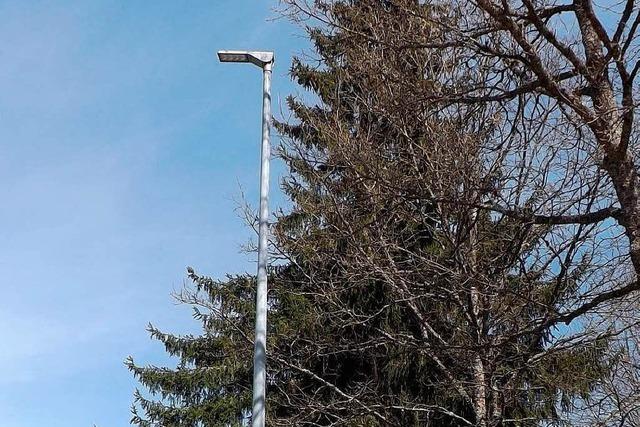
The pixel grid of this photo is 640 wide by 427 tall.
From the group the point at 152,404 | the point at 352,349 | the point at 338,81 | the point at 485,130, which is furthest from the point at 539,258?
the point at 152,404

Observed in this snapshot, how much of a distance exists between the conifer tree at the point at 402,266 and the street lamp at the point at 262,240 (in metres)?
0.88

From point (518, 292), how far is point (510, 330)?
1.64 meters

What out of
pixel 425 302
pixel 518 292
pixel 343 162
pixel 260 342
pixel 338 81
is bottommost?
pixel 260 342

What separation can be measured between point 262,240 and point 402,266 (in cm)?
259

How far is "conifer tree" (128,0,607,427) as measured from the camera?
956cm

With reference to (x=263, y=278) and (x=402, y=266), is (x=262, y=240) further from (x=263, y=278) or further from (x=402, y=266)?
(x=402, y=266)

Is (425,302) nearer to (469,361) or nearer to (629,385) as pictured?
(469,361)

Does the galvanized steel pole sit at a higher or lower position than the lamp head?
lower

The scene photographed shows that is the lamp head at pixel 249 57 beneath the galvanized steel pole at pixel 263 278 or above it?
above

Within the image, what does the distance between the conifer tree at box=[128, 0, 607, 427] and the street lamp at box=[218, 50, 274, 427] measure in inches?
34.8

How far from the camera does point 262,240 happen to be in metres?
9.45

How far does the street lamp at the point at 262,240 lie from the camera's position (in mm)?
8570

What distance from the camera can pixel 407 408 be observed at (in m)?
12.8

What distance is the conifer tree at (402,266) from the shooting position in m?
9.56
